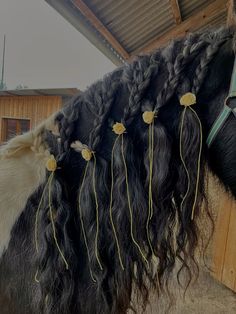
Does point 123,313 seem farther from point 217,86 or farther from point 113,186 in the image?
point 217,86

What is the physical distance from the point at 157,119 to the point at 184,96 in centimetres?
7

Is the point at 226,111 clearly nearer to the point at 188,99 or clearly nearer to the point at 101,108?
the point at 188,99

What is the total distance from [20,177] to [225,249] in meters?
2.12

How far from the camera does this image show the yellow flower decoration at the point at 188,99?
534mm

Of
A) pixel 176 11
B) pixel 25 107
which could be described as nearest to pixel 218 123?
pixel 176 11

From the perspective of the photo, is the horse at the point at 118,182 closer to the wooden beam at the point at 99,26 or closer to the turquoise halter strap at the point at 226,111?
the turquoise halter strap at the point at 226,111

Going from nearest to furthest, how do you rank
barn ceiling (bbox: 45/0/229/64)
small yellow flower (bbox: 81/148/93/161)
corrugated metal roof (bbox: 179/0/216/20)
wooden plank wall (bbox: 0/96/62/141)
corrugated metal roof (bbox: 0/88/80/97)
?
small yellow flower (bbox: 81/148/93/161) < barn ceiling (bbox: 45/0/229/64) < corrugated metal roof (bbox: 179/0/216/20) < corrugated metal roof (bbox: 0/88/80/97) < wooden plank wall (bbox: 0/96/62/141)

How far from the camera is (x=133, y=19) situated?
259 cm

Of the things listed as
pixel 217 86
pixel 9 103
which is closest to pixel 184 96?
pixel 217 86

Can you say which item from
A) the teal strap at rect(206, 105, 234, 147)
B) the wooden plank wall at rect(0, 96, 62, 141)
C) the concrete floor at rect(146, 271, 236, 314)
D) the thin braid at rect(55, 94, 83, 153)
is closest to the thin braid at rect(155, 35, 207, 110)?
the teal strap at rect(206, 105, 234, 147)

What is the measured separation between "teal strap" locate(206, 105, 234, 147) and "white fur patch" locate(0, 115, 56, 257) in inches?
14.5

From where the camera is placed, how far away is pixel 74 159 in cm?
65

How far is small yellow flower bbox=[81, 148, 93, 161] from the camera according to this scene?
0.61 metres

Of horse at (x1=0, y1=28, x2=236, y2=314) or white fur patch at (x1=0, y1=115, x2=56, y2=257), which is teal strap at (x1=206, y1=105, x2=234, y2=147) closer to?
horse at (x1=0, y1=28, x2=236, y2=314)
